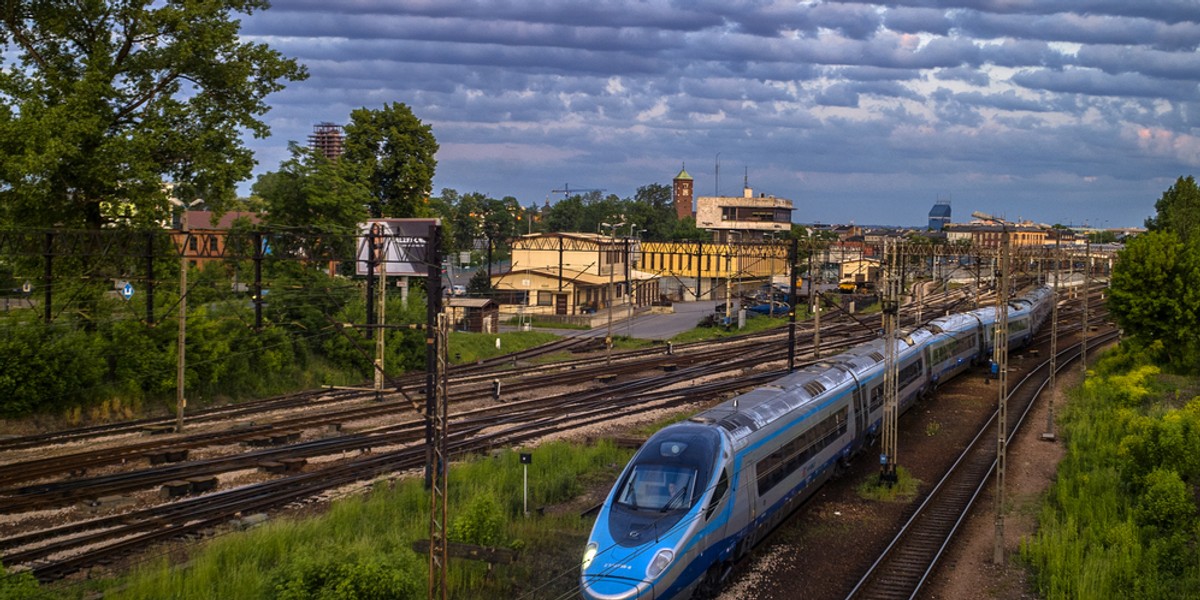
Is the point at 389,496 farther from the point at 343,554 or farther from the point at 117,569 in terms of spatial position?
the point at 343,554

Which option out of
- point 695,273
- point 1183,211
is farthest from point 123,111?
point 695,273

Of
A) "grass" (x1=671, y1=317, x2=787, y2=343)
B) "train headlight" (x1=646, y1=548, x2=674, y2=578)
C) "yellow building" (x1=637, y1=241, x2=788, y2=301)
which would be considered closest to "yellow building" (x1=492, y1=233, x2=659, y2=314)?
"grass" (x1=671, y1=317, x2=787, y2=343)

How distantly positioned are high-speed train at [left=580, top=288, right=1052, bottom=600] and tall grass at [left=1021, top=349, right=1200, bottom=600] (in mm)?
4845

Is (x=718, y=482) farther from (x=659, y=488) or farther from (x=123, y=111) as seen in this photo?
(x=123, y=111)

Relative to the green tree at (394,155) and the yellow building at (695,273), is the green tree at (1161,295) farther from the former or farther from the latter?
the yellow building at (695,273)

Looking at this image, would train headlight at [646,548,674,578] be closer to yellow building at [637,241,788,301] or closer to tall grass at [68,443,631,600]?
tall grass at [68,443,631,600]

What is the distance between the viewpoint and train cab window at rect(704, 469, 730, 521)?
15788 millimetres

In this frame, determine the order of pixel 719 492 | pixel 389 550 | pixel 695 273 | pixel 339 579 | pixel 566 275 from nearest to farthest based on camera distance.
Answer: pixel 339 579 < pixel 719 492 < pixel 389 550 < pixel 566 275 < pixel 695 273

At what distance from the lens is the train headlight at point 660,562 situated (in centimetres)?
1434

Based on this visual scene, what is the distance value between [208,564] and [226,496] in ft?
19.8

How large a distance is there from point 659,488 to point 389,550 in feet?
16.4

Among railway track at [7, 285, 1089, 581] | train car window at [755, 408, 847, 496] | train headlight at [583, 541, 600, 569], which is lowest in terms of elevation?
railway track at [7, 285, 1089, 581]

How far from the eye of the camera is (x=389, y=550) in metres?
17.2

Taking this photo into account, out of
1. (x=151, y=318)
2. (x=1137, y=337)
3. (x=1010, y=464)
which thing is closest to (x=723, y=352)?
(x=1137, y=337)
